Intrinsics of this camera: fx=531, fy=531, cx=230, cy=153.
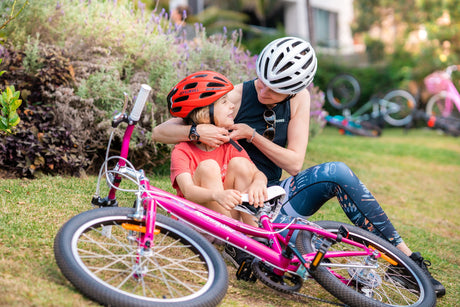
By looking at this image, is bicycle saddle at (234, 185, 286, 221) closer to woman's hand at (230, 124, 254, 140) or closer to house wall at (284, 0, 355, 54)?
woman's hand at (230, 124, 254, 140)

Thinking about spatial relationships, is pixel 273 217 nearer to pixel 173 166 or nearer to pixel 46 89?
pixel 173 166

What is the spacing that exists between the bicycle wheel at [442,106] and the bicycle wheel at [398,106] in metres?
0.47

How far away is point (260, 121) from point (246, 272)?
41.0 inches

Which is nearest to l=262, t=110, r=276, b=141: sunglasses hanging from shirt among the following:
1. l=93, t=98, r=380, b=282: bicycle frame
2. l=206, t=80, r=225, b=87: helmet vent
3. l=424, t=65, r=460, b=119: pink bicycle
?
l=206, t=80, r=225, b=87: helmet vent

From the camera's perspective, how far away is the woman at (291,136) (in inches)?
130

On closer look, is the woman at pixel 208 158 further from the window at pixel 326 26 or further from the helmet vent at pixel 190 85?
the window at pixel 326 26

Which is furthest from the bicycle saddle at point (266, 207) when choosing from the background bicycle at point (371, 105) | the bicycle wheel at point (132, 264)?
the background bicycle at point (371, 105)

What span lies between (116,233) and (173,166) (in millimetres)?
503

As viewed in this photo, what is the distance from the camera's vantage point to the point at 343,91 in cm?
1516

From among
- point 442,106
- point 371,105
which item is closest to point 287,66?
point 371,105

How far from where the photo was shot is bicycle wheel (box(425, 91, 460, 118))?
1415 cm

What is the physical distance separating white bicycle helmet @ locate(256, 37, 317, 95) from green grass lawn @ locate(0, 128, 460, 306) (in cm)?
124

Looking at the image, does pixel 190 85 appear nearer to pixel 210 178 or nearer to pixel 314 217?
pixel 210 178

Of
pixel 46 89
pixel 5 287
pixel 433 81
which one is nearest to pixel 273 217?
pixel 5 287
